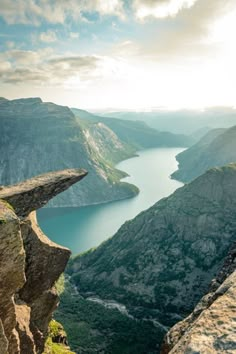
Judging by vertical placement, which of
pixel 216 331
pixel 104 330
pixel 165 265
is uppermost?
pixel 216 331

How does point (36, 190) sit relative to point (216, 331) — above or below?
below

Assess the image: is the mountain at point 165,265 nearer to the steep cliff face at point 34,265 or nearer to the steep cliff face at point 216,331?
the steep cliff face at point 34,265

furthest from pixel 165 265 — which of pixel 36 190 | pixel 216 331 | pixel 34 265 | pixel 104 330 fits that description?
pixel 216 331

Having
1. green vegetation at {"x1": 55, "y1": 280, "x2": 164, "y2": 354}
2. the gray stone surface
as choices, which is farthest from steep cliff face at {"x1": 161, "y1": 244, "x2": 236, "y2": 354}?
Result: green vegetation at {"x1": 55, "y1": 280, "x2": 164, "y2": 354}

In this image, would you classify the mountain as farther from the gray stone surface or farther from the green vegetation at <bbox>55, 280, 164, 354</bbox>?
the gray stone surface

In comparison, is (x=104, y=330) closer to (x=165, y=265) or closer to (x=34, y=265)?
(x=165, y=265)

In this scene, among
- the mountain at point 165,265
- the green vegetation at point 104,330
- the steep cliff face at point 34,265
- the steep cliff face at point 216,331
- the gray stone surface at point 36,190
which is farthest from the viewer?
the mountain at point 165,265

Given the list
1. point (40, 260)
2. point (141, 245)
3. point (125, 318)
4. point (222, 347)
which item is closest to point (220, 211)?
point (141, 245)

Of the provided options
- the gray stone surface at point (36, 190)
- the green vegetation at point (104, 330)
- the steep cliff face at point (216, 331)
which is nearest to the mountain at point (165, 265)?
the green vegetation at point (104, 330)
